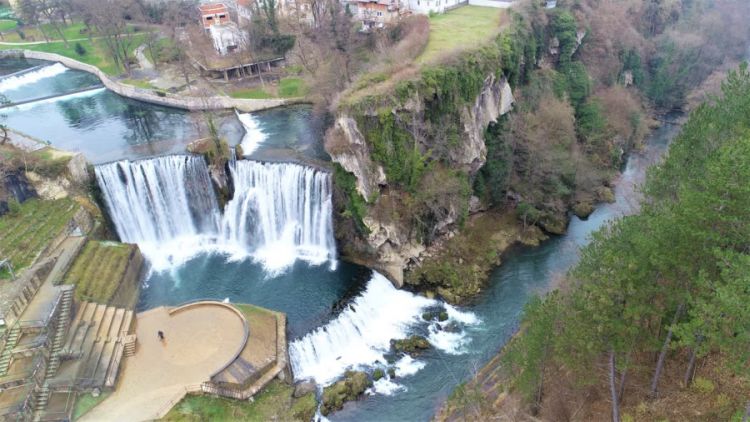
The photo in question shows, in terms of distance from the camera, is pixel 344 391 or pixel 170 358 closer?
pixel 170 358

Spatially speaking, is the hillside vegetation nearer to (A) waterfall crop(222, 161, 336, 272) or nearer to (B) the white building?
(A) waterfall crop(222, 161, 336, 272)

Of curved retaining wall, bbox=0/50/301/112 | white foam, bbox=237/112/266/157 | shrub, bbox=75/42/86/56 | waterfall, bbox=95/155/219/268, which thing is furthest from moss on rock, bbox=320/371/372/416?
shrub, bbox=75/42/86/56

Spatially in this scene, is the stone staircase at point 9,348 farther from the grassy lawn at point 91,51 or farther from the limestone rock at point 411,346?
the grassy lawn at point 91,51

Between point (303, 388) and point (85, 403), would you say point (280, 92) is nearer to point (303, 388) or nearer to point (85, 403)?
point (303, 388)

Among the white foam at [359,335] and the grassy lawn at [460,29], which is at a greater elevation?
the grassy lawn at [460,29]

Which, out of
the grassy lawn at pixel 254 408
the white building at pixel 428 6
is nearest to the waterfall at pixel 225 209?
the grassy lawn at pixel 254 408

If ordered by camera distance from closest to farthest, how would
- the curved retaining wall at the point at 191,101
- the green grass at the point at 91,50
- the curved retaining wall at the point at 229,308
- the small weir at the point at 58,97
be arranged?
the curved retaining wall at the point at 229,308 → the curved retaining wall at the point at 191,101 → the small weir at the point at 58,97 → the green grass at the point at 91,50

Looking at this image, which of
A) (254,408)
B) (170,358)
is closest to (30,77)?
(170,358)

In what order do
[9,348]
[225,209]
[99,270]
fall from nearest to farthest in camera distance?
[9,348] < [99,270] < [225,209]

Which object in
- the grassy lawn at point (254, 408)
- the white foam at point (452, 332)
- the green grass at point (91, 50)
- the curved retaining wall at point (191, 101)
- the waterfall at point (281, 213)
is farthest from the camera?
the green grass at point (91, 50)
